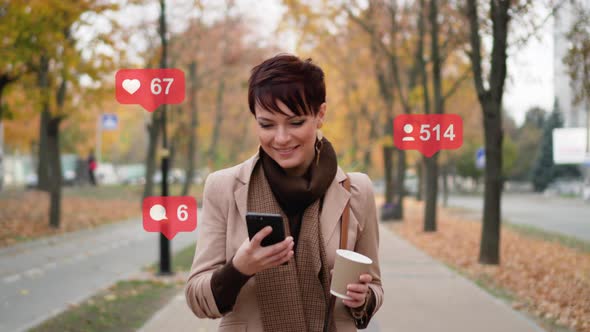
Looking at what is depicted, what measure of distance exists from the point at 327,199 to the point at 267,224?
481mm

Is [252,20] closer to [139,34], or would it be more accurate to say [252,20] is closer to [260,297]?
[139,34]

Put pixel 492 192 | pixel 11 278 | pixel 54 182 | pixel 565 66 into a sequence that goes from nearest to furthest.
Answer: pixel 565 66
pixel 11 278
pixel 492 192
pixel 54 182

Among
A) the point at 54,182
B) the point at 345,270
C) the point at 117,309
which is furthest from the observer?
the point at 54,182

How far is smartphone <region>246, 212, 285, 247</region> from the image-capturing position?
186 centimetres

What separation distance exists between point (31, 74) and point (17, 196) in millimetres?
10826

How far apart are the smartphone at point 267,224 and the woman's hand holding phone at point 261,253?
0.01 meters

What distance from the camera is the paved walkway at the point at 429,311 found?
6.18 m

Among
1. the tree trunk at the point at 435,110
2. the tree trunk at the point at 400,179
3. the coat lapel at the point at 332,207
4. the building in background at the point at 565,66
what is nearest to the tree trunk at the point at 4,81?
the tree trunk at the point at 435,110

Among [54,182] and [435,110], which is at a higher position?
[435,110]

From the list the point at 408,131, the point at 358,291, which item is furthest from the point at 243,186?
the point at 408,131

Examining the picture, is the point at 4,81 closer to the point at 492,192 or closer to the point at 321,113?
the point at 492,192

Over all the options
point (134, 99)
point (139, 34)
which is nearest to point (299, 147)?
point (134, 99)

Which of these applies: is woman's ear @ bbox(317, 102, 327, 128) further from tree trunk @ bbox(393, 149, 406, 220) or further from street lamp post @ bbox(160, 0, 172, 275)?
tree trunk @ bbox(393, 149, 406, 220)

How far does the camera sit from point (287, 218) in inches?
89.8
